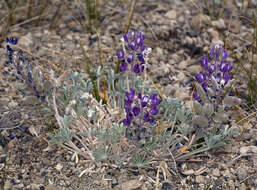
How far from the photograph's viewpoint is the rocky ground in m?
2.28

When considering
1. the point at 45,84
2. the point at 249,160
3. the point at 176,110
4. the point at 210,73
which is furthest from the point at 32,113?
the point at 249,160

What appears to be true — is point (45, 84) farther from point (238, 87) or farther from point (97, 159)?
point (238, 87)

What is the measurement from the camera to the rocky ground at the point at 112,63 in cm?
228

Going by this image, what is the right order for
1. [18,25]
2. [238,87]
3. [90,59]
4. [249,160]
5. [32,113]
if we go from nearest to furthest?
[249,160] → [32,113] → [238,87] → [90,59] → [18,25]

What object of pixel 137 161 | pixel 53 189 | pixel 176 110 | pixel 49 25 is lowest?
pixel 53 189

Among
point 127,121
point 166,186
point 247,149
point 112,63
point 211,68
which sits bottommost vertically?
point 166,186

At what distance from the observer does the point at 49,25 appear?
3.64 m

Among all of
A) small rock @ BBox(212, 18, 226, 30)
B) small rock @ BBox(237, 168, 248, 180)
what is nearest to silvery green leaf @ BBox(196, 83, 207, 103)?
small rock @ BBox(237, 168, 248, 180)

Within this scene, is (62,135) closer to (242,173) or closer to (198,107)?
(198,107)

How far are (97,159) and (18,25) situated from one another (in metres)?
1.97

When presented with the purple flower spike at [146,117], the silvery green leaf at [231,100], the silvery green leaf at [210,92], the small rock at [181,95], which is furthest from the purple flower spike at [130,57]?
the small rock at [181,95]

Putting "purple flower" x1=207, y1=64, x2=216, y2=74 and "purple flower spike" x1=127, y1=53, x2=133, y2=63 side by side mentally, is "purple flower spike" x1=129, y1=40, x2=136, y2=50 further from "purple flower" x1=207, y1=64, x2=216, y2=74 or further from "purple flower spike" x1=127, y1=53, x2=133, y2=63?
"purple flower" x1=207, y1=64, x2=216, y2=74

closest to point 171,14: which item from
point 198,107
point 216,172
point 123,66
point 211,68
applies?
point 123,66

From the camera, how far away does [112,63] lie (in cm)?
319
